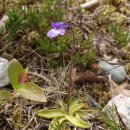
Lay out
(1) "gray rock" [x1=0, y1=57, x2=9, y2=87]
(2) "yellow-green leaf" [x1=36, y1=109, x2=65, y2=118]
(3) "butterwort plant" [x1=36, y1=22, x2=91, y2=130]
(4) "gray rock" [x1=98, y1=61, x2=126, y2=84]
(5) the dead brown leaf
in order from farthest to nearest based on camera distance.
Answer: (4) "gray rock" [x1=98, y1=61, x2=126, y2=84] → (5) the dead brown leaf → (1) "gray rock" [x1=0, y1=57, x2=9, y2=87] → (2) "yellow-green leaf" [x1=36, y1=109, x2=65, y2=118] → (3) "butterwort plant" [x1=36, y1=22, x2=91, y2=130]

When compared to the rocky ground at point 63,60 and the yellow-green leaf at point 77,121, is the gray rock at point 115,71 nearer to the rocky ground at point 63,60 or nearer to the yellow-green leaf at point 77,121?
the rocky ground at point 63,60

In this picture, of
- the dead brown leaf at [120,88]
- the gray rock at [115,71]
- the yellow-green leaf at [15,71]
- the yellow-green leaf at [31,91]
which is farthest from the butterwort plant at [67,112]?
the gray rock at [115,71]

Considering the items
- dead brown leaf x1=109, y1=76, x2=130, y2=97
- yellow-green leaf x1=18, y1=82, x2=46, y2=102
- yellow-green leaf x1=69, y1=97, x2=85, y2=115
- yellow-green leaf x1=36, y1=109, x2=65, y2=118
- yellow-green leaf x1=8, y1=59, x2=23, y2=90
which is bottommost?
dead brown leaf x1=109, y1=76, x2=130, y2=97

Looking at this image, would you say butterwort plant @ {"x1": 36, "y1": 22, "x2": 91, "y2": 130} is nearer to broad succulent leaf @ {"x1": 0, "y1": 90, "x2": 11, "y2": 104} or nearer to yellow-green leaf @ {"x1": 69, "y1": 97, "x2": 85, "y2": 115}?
yellow-green leaf @ {"x1": 69, "y1": 97, "x2": 85, "y2": 115}

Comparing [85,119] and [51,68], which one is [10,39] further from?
[85,119]

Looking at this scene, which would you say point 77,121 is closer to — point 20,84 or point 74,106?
point 74,106

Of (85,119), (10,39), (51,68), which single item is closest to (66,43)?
(51,68)

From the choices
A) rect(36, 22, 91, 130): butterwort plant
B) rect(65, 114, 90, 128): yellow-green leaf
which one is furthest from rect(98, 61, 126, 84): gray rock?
rect(65, 114, 90, 128): yellow-green leaf
